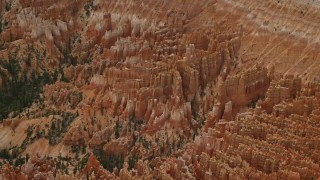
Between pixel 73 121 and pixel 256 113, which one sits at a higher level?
pixel 256 113

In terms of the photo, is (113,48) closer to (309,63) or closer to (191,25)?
(191,25)

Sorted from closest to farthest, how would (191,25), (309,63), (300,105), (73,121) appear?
(300,105), (309,63), (73,121), (191,25)

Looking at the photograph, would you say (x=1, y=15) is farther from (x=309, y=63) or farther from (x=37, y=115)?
(x=309, y=63)

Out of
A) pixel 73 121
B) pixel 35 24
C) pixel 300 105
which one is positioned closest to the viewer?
pixel 300 105

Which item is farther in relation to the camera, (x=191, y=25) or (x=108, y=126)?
(x=191, y=25)

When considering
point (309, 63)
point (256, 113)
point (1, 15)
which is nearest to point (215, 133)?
point (256, 113)

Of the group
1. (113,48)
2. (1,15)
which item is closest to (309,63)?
(113,48)
